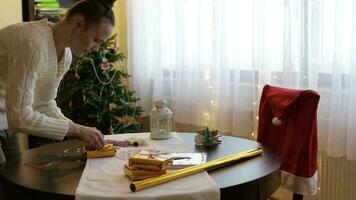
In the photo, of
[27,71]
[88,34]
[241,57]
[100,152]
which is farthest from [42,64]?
[241,57]

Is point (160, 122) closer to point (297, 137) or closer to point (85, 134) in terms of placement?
point (85, 134)

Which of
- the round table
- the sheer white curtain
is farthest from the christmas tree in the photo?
the round table

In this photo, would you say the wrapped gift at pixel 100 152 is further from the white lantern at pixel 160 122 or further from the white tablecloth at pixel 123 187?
the white lantern at pixel 160 122

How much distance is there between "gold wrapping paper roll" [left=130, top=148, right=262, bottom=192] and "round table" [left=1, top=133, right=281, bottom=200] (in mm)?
25

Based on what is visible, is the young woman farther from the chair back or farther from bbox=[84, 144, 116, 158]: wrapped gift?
the chair back

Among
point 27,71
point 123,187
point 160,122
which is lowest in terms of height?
point 123,187

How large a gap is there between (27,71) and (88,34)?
0.28 metres

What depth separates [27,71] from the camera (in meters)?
1.37

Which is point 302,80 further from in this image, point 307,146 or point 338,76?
point 307,146

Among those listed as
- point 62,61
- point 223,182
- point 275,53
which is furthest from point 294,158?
point 62,61

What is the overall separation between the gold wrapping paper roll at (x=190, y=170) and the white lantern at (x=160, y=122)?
416mm

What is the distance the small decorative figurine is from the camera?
171cm

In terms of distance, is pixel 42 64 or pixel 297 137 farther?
pixel 297 137

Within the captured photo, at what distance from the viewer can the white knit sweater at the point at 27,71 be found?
1359 mm
